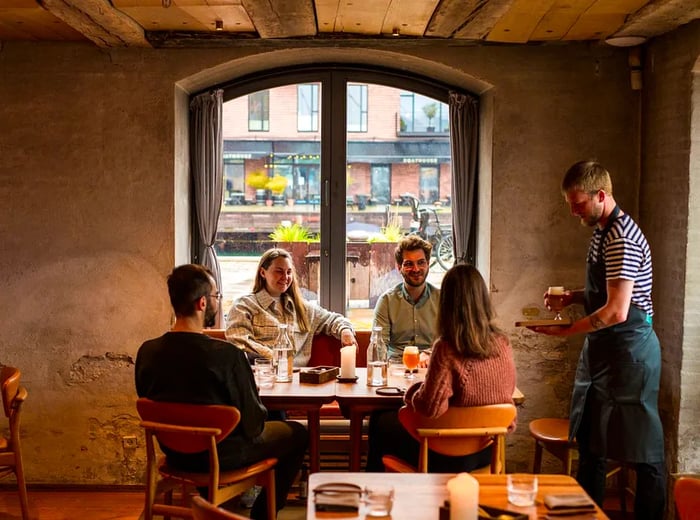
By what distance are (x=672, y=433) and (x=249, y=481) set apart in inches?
90.4

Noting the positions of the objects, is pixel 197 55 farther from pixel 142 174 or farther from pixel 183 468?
pixel 183 468

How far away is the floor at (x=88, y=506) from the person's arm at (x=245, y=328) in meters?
0.90

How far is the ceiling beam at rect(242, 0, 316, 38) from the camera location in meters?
4.30

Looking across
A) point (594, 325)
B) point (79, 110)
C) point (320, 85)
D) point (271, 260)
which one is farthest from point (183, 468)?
point (320, 85)

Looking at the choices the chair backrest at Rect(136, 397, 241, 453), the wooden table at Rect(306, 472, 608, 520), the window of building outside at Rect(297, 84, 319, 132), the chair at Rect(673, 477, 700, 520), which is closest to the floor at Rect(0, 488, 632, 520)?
the chair backrest at Rect(136, 397, 241, 453)

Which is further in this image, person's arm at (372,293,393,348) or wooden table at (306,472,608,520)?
person's arm at (372,293,393,348)

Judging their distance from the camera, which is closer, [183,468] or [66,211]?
[183,468]

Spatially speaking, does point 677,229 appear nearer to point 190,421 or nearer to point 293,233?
point 293,233

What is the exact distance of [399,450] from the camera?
4.04 m

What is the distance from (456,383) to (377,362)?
2.70 feet

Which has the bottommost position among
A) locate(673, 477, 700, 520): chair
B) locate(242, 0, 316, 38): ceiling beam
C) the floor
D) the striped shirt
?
the floor

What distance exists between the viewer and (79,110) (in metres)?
5.25

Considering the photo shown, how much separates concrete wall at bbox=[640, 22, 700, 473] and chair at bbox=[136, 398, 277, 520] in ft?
7.21

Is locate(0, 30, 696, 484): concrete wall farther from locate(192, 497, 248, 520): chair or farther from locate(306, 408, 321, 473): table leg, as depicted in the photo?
locate(192, 497, 248, 520): chair
